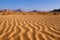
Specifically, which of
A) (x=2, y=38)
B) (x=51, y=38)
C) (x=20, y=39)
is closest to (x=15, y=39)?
(x=20, y=39)

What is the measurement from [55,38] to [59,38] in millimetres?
95

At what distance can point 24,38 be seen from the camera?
327 centimetres

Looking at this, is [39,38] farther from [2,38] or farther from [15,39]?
[2,38]

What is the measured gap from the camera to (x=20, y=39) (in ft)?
10.5

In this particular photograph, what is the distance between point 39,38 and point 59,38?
48cm

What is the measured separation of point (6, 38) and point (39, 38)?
2.53 feet

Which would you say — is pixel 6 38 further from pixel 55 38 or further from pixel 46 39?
pixel 55 38

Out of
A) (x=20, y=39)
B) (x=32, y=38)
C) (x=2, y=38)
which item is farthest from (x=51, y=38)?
(x=2, y=38)

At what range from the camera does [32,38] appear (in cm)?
326

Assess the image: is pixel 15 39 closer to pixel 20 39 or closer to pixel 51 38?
pixel 20 39

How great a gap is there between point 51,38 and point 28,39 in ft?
1.79

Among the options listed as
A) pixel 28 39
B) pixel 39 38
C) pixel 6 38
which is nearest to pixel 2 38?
pixel 6 38

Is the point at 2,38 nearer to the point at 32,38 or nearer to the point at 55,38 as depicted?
the point at 32,38

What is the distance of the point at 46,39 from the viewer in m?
3.19
